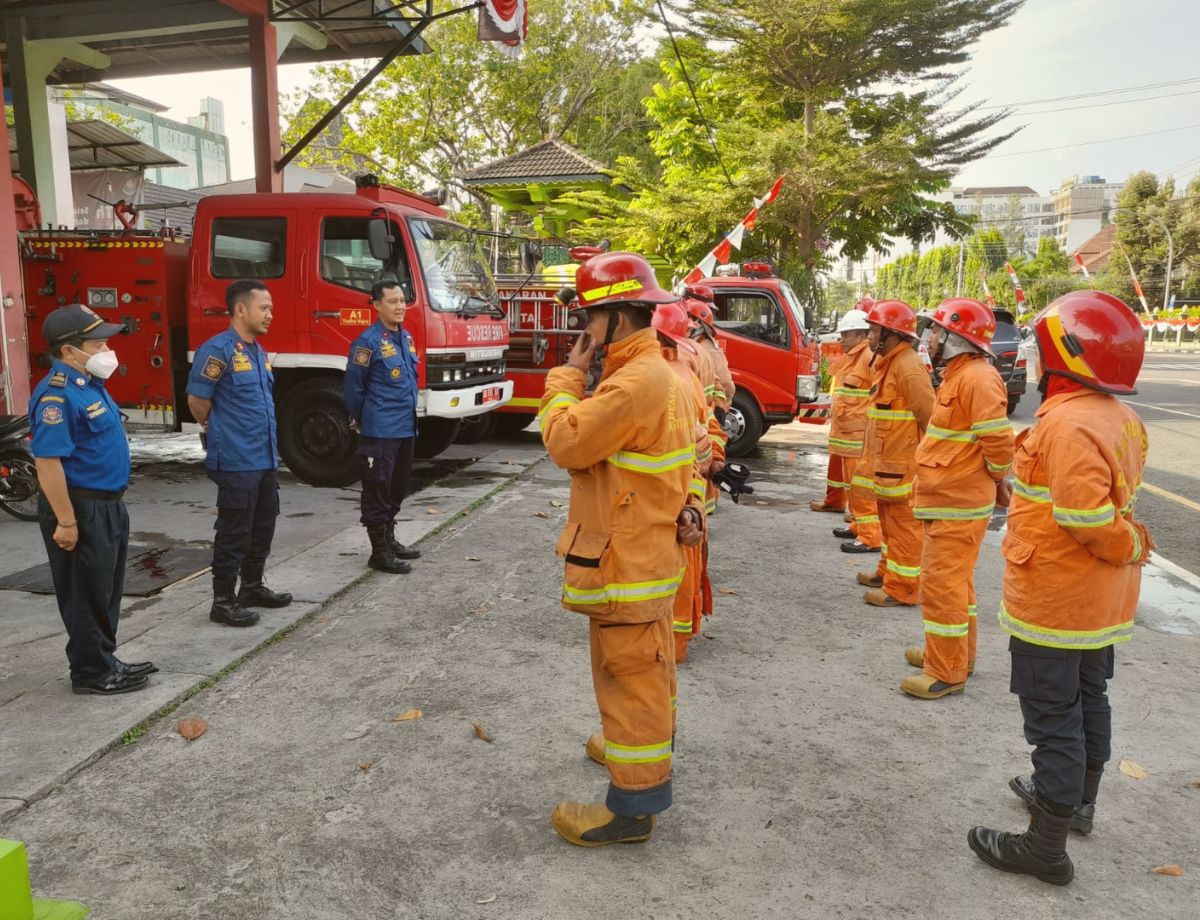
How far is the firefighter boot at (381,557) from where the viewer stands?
5562 millimetres

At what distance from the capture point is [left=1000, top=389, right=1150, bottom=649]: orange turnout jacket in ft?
8.11

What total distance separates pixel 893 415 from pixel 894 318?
0.57 meters

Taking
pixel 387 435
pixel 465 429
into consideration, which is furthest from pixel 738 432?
pixel 387 435

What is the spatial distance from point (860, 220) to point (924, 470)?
16012 mm

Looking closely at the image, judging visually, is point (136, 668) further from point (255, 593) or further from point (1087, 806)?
point (1087, 806)

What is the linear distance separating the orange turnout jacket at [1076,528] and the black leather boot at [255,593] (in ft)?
12.1

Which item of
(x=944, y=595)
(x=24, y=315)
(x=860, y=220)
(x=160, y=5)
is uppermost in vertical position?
(x=160, y=5)

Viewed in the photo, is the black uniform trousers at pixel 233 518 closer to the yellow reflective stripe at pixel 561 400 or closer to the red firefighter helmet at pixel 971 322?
the yellow reflective stripe at pixel 561 400

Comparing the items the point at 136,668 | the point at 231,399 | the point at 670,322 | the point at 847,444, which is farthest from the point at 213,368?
the point at 847,444

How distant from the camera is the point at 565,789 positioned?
10.1 ft

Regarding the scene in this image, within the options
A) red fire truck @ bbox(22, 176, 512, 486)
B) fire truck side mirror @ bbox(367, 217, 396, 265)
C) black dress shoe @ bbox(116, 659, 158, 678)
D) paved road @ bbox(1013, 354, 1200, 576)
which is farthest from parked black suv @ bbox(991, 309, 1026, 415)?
black dress shoe @ bbox(116, 659, 158, 678)

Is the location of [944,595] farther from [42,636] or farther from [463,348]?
[463,348]

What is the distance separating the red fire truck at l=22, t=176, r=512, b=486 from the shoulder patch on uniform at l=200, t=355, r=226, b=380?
3315mm

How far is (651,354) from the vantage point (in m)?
2.63
